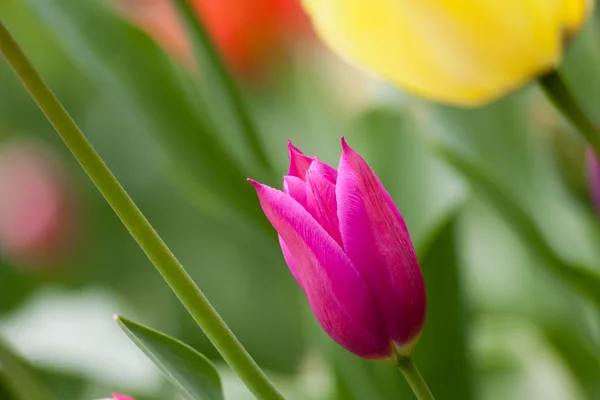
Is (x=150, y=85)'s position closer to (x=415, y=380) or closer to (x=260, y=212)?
(x=260, y=212)

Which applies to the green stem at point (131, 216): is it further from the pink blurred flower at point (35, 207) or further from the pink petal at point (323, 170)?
the pink blurred flower at point (35, 207)

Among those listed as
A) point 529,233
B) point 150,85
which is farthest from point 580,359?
point 150,85

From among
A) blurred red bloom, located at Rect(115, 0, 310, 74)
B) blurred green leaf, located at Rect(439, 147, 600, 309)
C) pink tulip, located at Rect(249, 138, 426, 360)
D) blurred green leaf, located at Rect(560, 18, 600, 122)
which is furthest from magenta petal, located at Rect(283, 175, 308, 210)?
blurred red bloom, located at Rect(115, 0, 310, 74)

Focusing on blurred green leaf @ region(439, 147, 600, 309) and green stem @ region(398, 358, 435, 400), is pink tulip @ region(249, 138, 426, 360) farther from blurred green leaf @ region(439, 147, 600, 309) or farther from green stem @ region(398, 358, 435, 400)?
blurred green leaf @ region(439, 147, 600, 309)

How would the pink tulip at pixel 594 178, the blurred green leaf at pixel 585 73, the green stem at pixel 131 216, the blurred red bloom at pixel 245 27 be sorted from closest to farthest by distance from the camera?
the green stem at pixel 131 216, the pink tulip at pixel 594 178, the blurred green leaf at pixel 585 73, the blurred red bloom at pixel 245 27

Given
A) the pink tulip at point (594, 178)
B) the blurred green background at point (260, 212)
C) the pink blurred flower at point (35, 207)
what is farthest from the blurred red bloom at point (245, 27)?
the pink tulip at point (594, 178)
